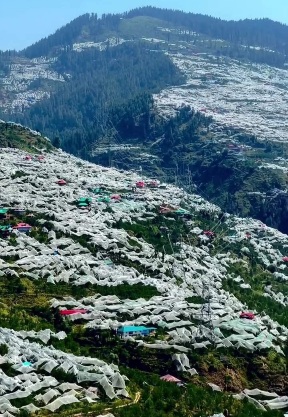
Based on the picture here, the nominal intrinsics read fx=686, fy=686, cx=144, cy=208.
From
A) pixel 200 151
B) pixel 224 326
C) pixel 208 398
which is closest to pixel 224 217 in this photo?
pixel 224 326

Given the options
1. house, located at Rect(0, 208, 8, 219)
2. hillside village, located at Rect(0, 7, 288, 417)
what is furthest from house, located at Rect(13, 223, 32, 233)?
house, located at Rect(0, 208, 8, 219)

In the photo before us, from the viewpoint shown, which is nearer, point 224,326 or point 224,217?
point 224,326

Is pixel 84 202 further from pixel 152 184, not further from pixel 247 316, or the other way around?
pixel 247 316

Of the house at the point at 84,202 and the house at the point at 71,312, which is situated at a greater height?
the house at the point at 71,312

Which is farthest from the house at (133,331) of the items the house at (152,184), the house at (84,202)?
the house at (152,184)

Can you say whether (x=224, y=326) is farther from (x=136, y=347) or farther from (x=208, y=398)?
(x=208, y=398)

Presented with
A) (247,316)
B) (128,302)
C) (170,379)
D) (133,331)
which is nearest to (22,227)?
(128,302)

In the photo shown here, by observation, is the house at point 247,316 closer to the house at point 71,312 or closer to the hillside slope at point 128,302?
the hillside slope at point 128,302
